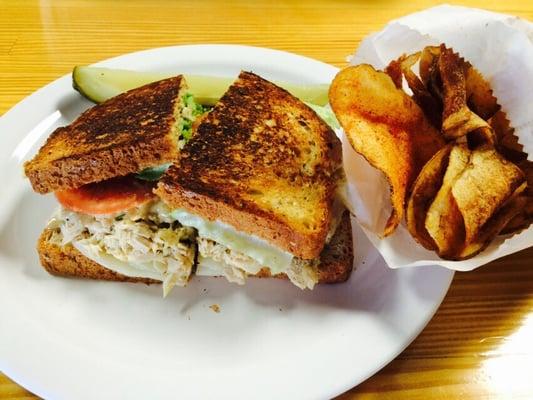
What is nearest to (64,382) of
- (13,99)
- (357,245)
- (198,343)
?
(198,343)

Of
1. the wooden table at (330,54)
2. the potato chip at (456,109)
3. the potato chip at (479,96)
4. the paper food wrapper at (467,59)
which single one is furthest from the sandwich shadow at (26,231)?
the potato chip at (479,96)

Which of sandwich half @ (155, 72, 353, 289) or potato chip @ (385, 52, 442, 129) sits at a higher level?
potato chip @ (385, 52, 442, 129)

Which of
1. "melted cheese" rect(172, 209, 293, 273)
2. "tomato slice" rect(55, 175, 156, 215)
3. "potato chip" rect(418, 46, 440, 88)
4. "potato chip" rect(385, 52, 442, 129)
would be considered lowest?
"melted cheese" rect(172, 209, 293, 273)

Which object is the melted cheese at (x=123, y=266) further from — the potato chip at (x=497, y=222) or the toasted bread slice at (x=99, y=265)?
the potato chip at (x=497, y=222)

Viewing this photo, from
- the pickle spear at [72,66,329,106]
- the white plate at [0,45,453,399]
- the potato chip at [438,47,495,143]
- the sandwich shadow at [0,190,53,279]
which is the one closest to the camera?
the white plate at [0,45,453,399]

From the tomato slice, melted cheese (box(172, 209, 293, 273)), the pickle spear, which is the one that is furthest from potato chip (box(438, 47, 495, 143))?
the tomato slice

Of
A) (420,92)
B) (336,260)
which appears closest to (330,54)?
(420,92)

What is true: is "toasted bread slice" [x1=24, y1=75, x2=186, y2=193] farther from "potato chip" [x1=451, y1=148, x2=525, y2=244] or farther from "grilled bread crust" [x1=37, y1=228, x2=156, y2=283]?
"potato chip" [x1=451, y1=148, x2=525, y2=244]
